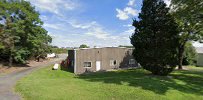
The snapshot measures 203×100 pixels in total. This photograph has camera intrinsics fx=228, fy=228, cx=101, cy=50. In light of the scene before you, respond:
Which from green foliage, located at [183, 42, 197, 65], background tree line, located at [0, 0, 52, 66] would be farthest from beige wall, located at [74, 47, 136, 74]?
green foliage, located at [183, 42, 197, 65]

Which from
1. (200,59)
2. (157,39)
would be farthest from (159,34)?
(200,59)

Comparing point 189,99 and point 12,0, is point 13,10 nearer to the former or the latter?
point 12,0

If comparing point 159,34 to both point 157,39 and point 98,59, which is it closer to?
point 157,39

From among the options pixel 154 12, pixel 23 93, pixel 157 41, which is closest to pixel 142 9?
pixel 154 12

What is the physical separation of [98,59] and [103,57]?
136 cm

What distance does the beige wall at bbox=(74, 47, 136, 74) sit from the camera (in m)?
39.1

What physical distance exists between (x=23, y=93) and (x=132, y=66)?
34397 millimetres

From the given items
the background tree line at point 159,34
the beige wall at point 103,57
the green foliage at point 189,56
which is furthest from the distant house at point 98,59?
the green foliage at point 189,56

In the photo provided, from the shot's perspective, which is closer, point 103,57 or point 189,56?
point 103,57

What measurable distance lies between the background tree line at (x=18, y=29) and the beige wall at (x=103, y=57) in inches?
428

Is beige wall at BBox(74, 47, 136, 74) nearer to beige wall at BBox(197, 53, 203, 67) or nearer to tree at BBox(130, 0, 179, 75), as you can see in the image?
tree at BBox(130, 0, 179, 75)

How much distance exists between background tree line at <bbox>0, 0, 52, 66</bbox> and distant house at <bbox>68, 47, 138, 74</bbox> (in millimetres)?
8423

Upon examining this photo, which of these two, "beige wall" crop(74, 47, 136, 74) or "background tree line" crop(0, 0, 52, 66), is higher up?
"background tree line" crop(0, 0, 52, 66)

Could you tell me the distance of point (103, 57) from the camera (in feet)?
140
